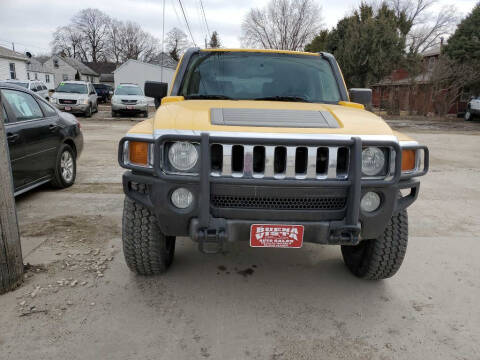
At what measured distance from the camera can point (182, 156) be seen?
2.21 m

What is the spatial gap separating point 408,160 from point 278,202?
2.94 feet

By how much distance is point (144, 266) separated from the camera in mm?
2785

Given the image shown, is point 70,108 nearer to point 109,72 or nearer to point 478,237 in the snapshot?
point 478,237

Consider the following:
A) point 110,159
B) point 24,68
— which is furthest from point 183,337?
point 24,68

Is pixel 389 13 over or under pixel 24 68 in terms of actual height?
over

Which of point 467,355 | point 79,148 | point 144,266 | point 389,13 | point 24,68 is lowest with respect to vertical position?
point 467,355

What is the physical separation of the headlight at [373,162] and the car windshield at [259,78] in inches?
49.3

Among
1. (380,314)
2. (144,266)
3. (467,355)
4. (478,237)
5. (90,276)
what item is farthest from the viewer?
(478,237)

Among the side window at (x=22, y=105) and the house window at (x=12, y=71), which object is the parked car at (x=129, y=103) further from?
the house window at (x=12, y=71)

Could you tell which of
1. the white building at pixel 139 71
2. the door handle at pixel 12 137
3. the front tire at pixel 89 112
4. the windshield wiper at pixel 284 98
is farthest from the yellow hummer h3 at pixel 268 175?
the white building at pixel 139 71

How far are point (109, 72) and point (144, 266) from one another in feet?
239

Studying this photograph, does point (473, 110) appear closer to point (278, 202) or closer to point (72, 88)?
point (72, 88)

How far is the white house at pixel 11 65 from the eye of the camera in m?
33.5

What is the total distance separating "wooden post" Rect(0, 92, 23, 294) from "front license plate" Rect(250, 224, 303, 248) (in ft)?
5.89
